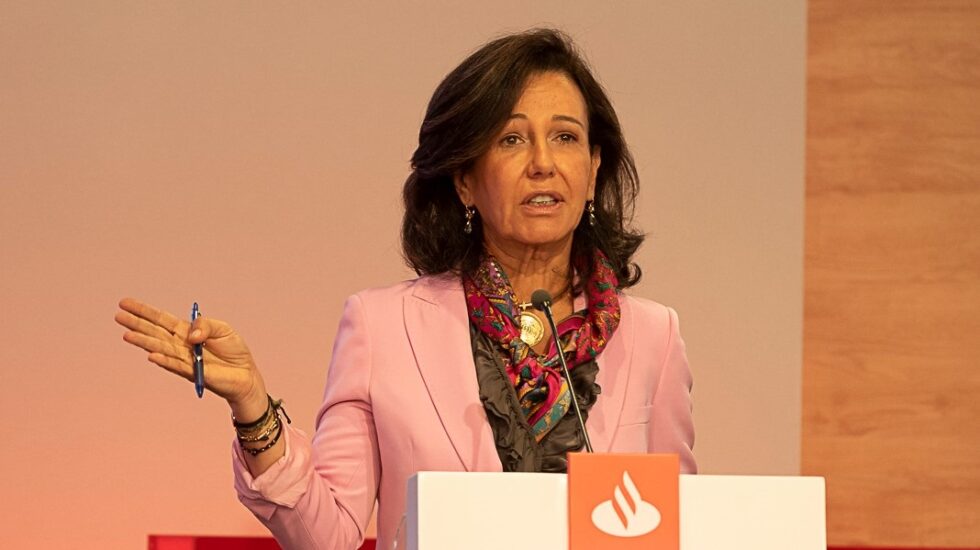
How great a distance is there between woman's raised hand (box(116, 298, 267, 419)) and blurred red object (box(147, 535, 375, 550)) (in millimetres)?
1184

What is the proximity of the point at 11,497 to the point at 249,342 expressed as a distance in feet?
1.99

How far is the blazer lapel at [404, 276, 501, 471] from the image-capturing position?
2.01 m

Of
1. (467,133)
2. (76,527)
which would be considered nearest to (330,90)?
(467,133)

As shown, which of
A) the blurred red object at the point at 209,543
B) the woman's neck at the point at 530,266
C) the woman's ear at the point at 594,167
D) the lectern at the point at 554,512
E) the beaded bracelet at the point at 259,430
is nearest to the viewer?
the lectern at the point at 554,512

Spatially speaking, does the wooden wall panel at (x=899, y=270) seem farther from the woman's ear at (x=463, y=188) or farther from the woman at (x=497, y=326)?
the woman's ear at (x=463, y=188)

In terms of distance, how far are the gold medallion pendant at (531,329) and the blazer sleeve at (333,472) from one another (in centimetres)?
26

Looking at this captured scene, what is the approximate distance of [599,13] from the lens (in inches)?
120

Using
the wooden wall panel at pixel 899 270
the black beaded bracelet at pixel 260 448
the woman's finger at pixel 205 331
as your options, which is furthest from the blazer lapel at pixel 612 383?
the wooden wall panel at pixel 899 270

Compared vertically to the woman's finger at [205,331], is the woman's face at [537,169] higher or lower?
higher

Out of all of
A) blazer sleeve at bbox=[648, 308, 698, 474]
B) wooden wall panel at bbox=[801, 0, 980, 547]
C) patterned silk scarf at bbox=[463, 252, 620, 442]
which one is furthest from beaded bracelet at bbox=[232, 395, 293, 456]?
wooden wall panel at bbox=[801, 0, 980, 547]

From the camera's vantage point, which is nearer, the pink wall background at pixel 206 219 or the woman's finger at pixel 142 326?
the woman's finger at pixel 142 326

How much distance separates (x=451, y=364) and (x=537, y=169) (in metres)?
0.33

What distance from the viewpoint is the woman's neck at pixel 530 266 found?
225cm

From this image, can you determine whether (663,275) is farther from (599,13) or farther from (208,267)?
(208,267)
